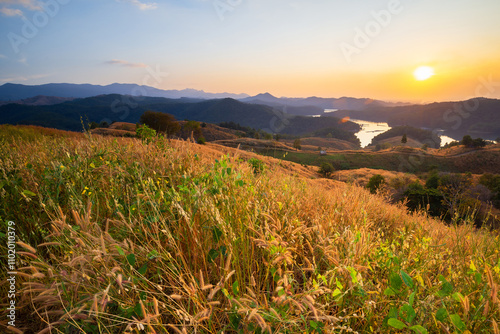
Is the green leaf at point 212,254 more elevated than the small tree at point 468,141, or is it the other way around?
the green leaf at point 212,254

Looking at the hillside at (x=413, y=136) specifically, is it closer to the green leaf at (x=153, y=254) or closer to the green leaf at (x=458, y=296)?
the green leaf at (x=458, y=296)

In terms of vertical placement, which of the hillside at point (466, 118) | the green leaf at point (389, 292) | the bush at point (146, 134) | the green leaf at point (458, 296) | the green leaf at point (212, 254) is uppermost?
the hillside at point (466, 118)

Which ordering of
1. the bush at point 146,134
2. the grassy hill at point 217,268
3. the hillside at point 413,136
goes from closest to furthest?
1. the grassy hill at point 217,268
2. the bush at point 146,134
3. the hillside at point 413,136

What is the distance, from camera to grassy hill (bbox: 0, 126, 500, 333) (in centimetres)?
143

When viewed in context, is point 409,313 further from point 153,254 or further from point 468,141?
point 468,141

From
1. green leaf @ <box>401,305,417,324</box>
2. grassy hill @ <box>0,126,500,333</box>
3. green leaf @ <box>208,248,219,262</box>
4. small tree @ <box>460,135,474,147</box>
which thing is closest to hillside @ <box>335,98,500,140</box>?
small tree @ <box>460,135,474,147</box>

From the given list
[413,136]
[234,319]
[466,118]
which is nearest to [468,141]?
[413,136]

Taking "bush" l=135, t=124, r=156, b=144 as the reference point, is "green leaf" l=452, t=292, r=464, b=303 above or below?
below

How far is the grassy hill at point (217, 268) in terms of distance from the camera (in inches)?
56.5

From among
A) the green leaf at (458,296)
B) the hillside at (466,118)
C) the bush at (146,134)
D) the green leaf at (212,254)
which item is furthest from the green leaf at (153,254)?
the hillside at (466,118)

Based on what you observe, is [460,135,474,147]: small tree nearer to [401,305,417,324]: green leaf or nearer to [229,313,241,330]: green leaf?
[401,305,417,324]: green leaf

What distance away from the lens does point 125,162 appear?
379cm

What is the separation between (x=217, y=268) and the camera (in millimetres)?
2230

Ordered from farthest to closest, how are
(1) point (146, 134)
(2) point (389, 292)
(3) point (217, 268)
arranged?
(1) point (146, 134), (3) point (217, 268), (2) point (389, 292)
